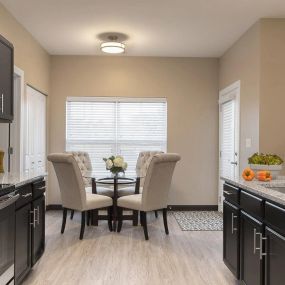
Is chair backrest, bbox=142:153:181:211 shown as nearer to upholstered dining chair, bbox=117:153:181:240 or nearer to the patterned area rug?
upholstered dining chair, bbox=117:153:181:240

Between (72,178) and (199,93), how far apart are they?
9.64 feet

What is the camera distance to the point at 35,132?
17.0 ft

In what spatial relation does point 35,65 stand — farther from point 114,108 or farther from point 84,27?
point 114,108

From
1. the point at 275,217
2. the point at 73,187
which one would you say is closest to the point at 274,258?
the point at 275,217

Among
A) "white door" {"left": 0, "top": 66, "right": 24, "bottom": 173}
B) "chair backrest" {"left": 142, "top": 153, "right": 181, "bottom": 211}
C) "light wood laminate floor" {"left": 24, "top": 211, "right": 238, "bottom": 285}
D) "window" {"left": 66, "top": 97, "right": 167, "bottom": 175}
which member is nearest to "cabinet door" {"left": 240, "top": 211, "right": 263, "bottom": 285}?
"light wood laminate floor" {"left": 24, "top": 211, "right": 238, "bottom": 285}

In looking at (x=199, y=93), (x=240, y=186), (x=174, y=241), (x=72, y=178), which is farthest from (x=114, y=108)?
(x=240, y=186)

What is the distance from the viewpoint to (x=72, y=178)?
4.05m

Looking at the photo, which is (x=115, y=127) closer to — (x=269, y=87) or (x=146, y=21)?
(x=146, y=21)

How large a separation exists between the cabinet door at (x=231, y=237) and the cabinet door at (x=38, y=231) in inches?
64.7

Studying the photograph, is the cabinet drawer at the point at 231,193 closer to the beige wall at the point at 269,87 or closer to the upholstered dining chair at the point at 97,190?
the beige wall at the point at 269,87

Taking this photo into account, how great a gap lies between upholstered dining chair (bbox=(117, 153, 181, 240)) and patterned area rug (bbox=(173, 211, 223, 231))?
0.57m

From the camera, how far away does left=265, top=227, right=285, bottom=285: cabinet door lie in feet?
6.14

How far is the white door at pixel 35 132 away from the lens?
15.9 feet

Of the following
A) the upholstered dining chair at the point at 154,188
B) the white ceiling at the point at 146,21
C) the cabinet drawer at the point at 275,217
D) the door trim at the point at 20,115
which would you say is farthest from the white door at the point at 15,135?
the cabinet drawer at the point at 275,217
